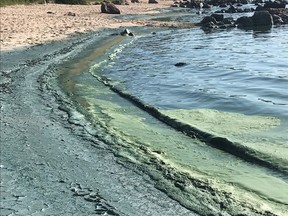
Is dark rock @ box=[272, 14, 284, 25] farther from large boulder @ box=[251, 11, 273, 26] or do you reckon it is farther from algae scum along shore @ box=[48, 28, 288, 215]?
algae scum along shore @ box=[48, 28, 288, 215]

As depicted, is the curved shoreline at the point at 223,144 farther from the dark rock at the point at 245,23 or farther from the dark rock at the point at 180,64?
the dark rock at the point at 245,23

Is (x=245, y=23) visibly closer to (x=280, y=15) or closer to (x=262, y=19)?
(x=262, y=19)

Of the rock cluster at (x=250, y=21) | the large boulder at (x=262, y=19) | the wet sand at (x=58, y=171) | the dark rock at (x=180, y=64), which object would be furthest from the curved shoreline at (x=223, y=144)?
the large boulder at (x=262, y=19)

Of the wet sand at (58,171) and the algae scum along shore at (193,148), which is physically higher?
the wet sand at (58,171)

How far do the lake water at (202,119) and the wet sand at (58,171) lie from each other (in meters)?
0.39

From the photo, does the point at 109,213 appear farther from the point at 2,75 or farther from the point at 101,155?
the point at 2,75

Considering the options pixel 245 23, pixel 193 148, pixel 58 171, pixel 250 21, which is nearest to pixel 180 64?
pixel 193 148

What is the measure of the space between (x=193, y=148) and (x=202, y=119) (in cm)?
233

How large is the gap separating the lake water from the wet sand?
0.39 m

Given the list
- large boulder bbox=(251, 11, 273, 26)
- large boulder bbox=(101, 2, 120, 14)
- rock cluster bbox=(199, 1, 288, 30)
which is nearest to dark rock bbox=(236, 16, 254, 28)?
rock cluster bbox=(199, 1, 288, 30)

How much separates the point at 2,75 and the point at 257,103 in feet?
30.6

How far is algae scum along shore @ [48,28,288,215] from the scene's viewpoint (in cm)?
665

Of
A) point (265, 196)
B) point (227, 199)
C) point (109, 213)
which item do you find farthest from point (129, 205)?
point (265, 196)

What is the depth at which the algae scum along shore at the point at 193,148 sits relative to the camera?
6652 millimetres
